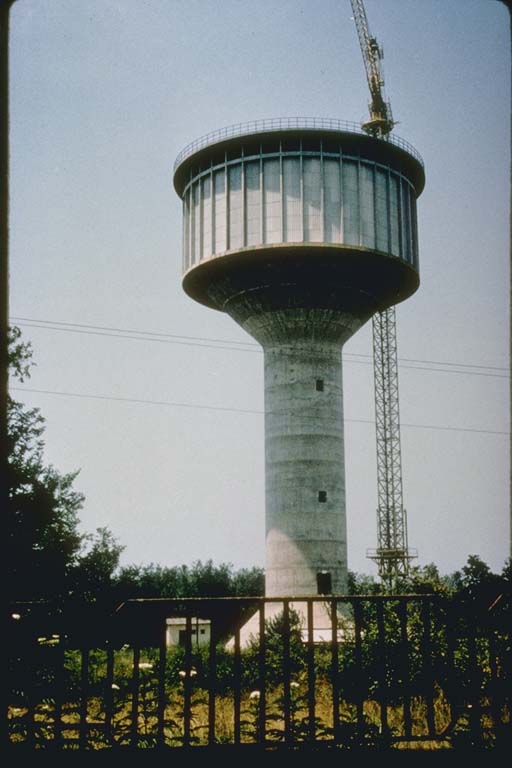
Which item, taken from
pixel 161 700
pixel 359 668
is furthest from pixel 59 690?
pixel 359 668

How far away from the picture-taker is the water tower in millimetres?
30688

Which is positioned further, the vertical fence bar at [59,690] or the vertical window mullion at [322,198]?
the vertical window mullion at [322,198]

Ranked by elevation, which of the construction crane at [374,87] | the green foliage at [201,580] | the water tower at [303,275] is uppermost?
the construction crane at [374,87]

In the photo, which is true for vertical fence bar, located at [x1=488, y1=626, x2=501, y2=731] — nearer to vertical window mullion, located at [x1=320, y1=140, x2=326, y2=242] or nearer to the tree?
the tree

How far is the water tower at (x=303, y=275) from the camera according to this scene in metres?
30.7

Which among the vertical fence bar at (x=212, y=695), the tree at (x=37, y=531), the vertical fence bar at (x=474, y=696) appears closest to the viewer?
the vertical fence bar at (x=212, y=695)

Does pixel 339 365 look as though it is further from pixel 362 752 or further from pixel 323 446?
pixel 362 752

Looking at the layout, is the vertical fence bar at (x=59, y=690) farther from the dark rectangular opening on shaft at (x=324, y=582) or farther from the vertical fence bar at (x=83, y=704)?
the dark rectangular opening on shaft at (x=324, y=582)

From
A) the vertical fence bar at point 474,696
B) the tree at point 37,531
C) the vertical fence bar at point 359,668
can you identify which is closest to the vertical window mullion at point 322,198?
the tree at point 37,531

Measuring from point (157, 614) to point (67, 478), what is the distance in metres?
27.9

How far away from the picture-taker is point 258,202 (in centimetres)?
3162

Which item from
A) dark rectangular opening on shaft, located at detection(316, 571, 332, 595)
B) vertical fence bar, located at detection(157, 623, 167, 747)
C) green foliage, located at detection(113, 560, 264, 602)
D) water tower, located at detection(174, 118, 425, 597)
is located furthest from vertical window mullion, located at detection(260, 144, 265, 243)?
green foliage, located at detection(113, 560, 264, 602)

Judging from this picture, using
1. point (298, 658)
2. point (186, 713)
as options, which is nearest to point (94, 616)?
point (186, 713)

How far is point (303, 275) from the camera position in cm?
3133
